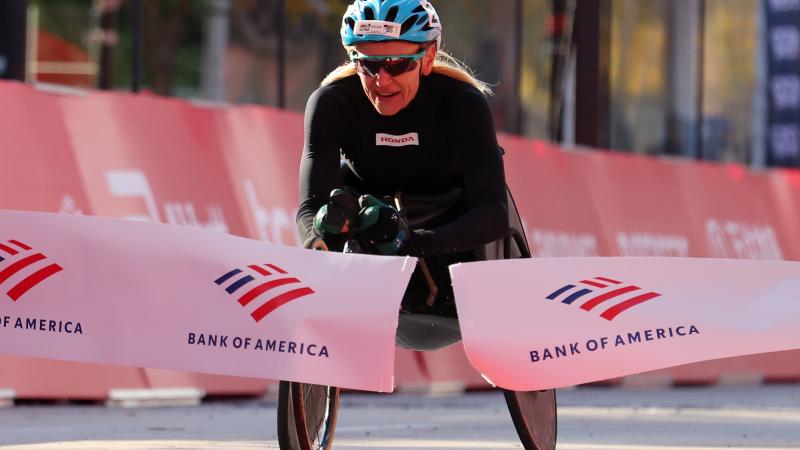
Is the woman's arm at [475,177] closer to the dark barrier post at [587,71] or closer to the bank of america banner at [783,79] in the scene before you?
the dark barrier post at [587,71]

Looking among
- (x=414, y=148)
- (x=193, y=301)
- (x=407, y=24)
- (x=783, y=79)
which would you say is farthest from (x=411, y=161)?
(x=783, y=79)

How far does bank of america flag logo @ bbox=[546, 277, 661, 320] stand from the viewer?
679 centimetres

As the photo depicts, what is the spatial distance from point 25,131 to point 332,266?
542 centimetres

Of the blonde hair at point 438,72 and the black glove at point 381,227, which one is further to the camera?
the blonde hair at point 438,72

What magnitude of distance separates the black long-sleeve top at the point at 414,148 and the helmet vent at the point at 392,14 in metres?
0.37

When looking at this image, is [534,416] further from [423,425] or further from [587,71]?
[587,71]

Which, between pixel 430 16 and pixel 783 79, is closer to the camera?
pixel 430 16

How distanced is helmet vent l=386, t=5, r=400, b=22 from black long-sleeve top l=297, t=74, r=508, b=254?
37 centimetres

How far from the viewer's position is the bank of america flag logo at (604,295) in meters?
6.79

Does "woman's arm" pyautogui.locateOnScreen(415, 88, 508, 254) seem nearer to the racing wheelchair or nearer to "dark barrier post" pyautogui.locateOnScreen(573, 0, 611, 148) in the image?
the racing wheelchair

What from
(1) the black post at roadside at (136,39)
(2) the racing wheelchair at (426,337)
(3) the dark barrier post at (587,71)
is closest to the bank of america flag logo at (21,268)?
(2) the racing wheelchair at (426,337)

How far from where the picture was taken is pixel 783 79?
28641 mm

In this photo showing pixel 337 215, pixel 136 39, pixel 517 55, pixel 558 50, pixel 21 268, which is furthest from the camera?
pixel 558 50

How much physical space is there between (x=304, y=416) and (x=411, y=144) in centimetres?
121
